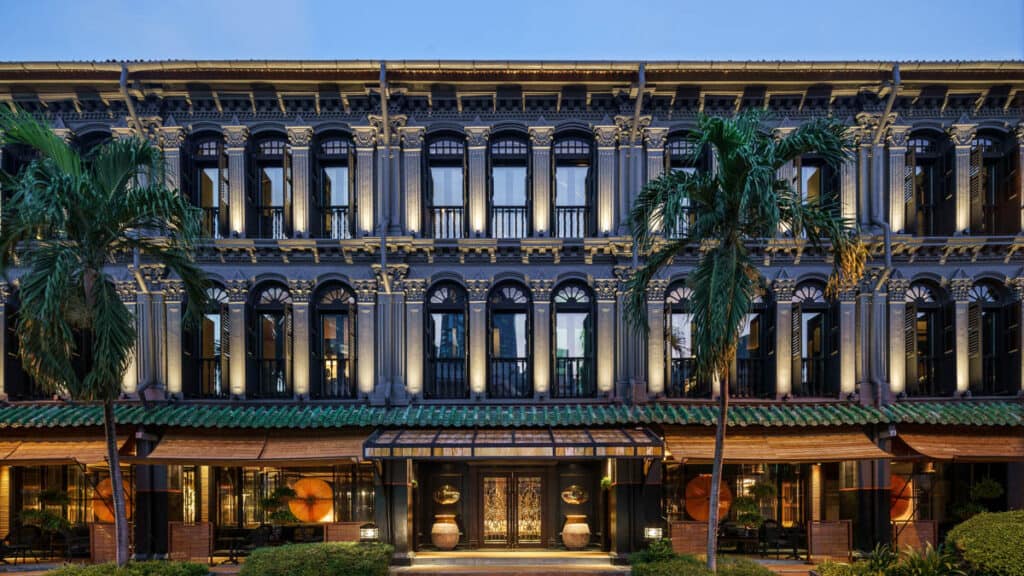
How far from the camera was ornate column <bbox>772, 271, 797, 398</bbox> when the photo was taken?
16.7 m

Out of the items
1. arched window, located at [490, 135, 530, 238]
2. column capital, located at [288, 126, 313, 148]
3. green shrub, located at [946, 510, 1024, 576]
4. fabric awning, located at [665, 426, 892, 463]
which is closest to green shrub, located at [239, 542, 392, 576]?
fabric awning, located at [665, 426, 892, 463]

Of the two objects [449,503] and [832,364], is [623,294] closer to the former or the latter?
[832,364]

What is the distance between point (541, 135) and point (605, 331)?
543cm

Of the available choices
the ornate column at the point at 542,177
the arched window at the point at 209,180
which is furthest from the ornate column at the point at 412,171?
the arched window at the point at 209,180

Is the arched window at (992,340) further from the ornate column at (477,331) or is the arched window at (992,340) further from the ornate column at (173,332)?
the ornate column at (173,332)

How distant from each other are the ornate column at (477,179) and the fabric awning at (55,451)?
990cm

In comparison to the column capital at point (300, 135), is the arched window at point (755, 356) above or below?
below

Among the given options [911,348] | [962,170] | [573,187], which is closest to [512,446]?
[573,187]

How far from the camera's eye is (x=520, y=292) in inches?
673

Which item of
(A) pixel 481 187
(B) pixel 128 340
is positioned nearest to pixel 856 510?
(A) pixel 481 187

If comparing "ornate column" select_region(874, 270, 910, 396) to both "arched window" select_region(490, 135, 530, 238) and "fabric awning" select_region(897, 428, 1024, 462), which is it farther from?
"arched window" select_region(490, 135, 530, 238)

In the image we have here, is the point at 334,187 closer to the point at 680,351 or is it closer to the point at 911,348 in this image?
the point at 680,351

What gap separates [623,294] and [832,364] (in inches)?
233

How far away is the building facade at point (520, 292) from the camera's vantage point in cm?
1606
